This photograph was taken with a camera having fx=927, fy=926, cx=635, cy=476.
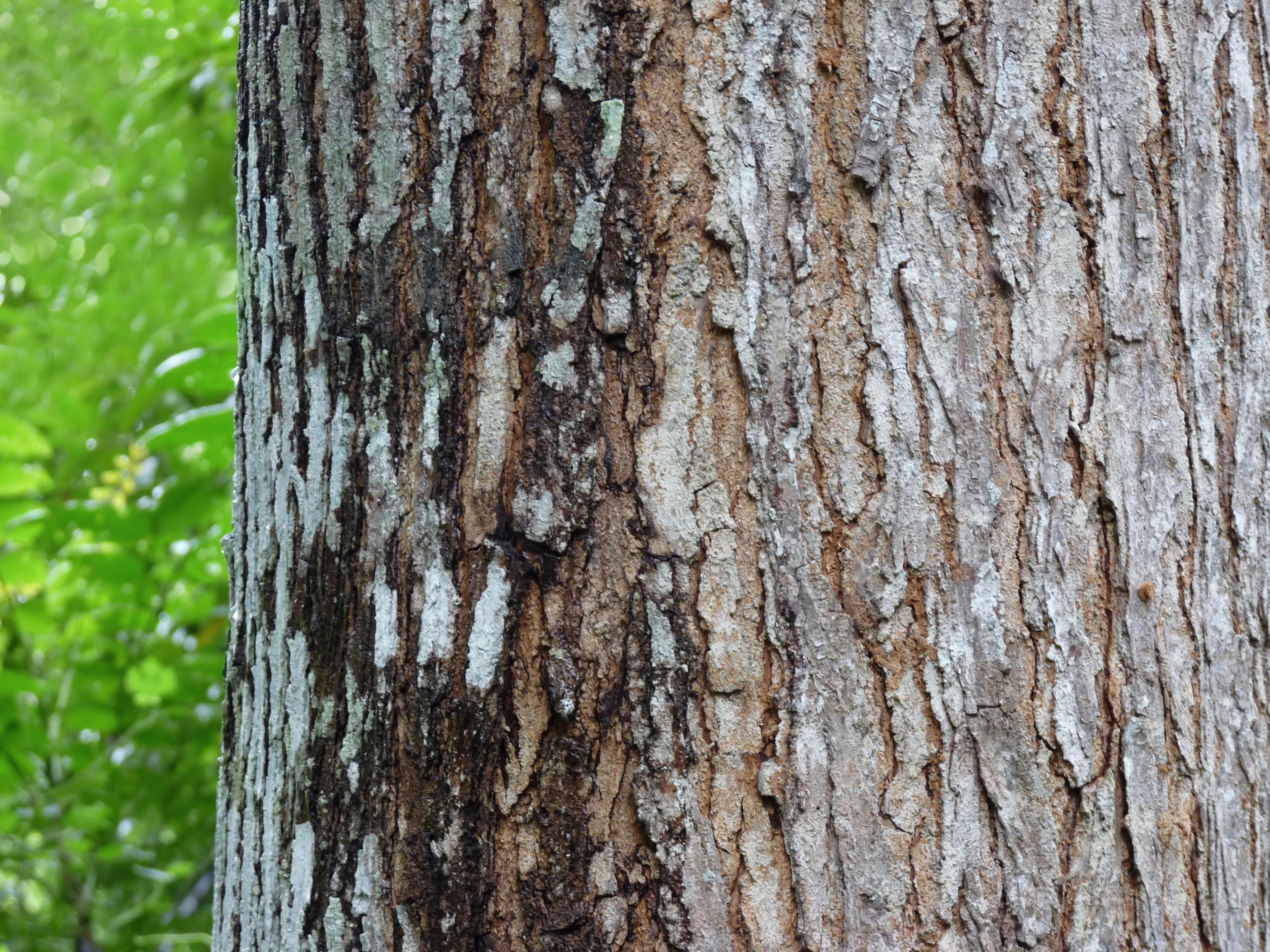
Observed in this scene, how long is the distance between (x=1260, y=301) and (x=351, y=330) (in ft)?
2.90

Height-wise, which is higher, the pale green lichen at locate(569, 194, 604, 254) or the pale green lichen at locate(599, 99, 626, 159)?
the pale green lichen at locate(599, 99, 626, 159)

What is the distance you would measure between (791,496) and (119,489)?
8.61ft

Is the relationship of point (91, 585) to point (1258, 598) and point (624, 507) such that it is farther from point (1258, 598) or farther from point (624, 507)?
point (1258, 598)

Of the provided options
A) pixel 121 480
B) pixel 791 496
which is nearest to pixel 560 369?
pixel 791 496

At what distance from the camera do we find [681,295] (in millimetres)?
814

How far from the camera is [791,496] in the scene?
0.80 meters

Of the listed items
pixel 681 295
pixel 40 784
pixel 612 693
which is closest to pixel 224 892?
pixel 612 693

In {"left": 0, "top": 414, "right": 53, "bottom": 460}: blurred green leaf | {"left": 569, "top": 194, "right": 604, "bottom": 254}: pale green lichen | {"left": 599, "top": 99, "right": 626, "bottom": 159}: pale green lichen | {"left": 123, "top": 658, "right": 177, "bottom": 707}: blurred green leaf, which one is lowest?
{"left": 123, "top": 658, "right": 177, "bottom": 707}: blurred green leaf

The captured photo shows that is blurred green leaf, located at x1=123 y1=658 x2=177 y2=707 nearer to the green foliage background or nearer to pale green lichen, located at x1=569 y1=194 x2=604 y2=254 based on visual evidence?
the green foliage background

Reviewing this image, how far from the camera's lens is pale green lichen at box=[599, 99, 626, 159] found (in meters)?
0.82

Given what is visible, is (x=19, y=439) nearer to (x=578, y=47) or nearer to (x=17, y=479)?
(x=17, y=479)

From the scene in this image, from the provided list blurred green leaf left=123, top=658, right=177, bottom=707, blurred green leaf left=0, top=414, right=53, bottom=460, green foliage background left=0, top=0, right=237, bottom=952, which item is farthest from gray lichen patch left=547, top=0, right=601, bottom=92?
blurred green leaf left=123, top=658, right=177, bottom=707

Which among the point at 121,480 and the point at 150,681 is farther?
the point at 121,480

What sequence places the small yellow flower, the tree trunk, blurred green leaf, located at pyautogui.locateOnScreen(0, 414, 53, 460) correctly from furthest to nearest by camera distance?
the small yellow flower → blurred green leaf, located at pyautogui.locateOnScreen(0, 414, 53, 460) → the tree trunk
